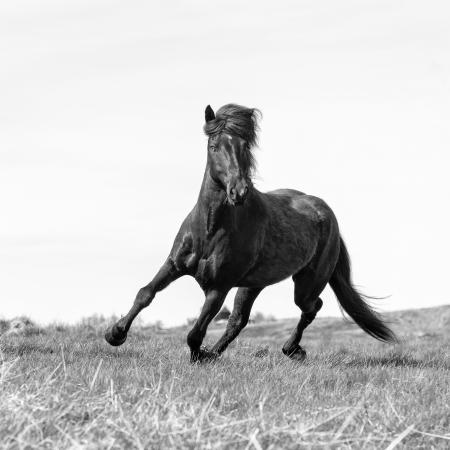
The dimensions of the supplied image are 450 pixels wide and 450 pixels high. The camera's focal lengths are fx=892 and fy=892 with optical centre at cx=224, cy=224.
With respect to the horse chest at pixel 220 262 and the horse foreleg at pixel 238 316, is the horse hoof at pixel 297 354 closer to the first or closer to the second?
the horse foreleg at pixel 238 316

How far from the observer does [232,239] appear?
29.1ft

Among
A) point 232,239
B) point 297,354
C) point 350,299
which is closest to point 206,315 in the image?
point 232,239

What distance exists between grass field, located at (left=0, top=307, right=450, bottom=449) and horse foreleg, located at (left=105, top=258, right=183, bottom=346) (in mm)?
237

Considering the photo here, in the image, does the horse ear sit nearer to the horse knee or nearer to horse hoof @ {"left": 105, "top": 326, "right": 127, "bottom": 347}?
the horse knee

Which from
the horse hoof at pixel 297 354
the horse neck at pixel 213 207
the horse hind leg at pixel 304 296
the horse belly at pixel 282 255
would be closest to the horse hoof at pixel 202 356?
the horse belly at pixel 282 255

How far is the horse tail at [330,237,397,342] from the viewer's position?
38.9 ft

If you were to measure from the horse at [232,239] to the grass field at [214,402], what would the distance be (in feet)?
1.54

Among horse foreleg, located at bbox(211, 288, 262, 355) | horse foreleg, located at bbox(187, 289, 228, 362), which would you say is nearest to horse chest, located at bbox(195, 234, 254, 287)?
horse foreleg, located at bbox(187, 289, 228, 362)

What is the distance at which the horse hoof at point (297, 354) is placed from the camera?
1041 cm

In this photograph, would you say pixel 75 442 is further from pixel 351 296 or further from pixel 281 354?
pixel 351 296

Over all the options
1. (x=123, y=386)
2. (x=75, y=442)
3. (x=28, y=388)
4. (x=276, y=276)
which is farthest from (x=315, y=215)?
(x=75, y=442)

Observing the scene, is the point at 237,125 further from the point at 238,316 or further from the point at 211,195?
the point at 238,316

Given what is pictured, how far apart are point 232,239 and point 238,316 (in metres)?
1.75

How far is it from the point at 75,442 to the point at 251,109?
5.11 m
